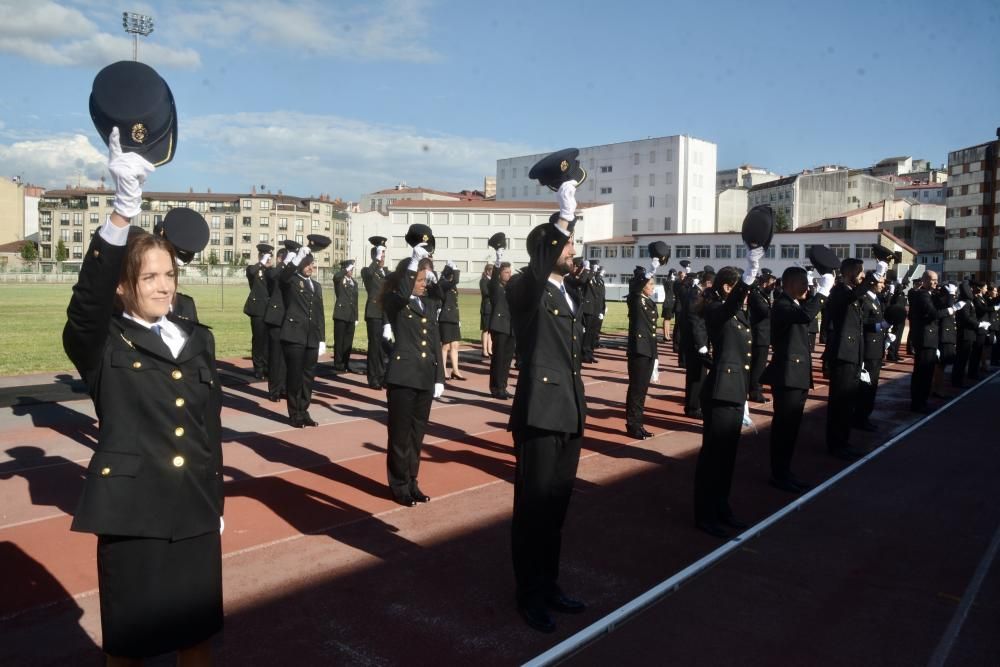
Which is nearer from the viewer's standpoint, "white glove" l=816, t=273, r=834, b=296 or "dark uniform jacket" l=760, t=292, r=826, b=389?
"dark uniform jacket" l=760, t=292, r=826, b=389

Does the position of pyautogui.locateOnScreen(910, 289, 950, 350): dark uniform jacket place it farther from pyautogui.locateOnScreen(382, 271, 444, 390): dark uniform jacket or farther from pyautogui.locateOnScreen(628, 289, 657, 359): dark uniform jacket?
pyautogui.locateOnScreen(382, 271, 444, 390): dark uniform jacket

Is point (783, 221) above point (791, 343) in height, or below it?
above

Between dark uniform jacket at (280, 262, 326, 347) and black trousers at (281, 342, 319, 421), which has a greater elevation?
dark uniform jacket at (280, 262, 326, 347)

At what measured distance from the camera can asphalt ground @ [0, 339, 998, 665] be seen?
3990 millimetres

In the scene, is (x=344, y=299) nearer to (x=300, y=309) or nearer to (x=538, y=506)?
(x=300, y=309)

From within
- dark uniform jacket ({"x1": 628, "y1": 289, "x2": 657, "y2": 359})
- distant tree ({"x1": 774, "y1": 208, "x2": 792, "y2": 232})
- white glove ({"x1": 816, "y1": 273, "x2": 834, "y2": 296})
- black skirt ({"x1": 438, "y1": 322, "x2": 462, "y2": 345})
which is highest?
distant tree ({"x1": 774, "y1": 208, "x2": 792, "y2": 232})

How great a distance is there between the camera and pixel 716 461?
599 centimetres

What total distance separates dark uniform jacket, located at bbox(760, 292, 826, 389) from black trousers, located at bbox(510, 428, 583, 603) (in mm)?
3555

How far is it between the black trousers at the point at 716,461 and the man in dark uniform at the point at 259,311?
878cm

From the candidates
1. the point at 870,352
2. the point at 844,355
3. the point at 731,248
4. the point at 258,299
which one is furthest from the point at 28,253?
the point at 844,355

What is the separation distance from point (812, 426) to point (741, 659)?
24.0ft

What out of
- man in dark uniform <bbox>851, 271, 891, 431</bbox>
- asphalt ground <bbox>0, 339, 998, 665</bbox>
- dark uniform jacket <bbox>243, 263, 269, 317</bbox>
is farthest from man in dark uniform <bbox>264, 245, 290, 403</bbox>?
man in dark uniform <bbox>851, 271, 891, 431</bbox>

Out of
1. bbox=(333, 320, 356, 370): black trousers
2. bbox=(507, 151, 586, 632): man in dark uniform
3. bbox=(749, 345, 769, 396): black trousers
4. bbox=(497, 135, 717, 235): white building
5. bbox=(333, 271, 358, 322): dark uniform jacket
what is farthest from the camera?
bbox=(497, 135, 717, 235): white building

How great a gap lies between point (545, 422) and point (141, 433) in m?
2.15
